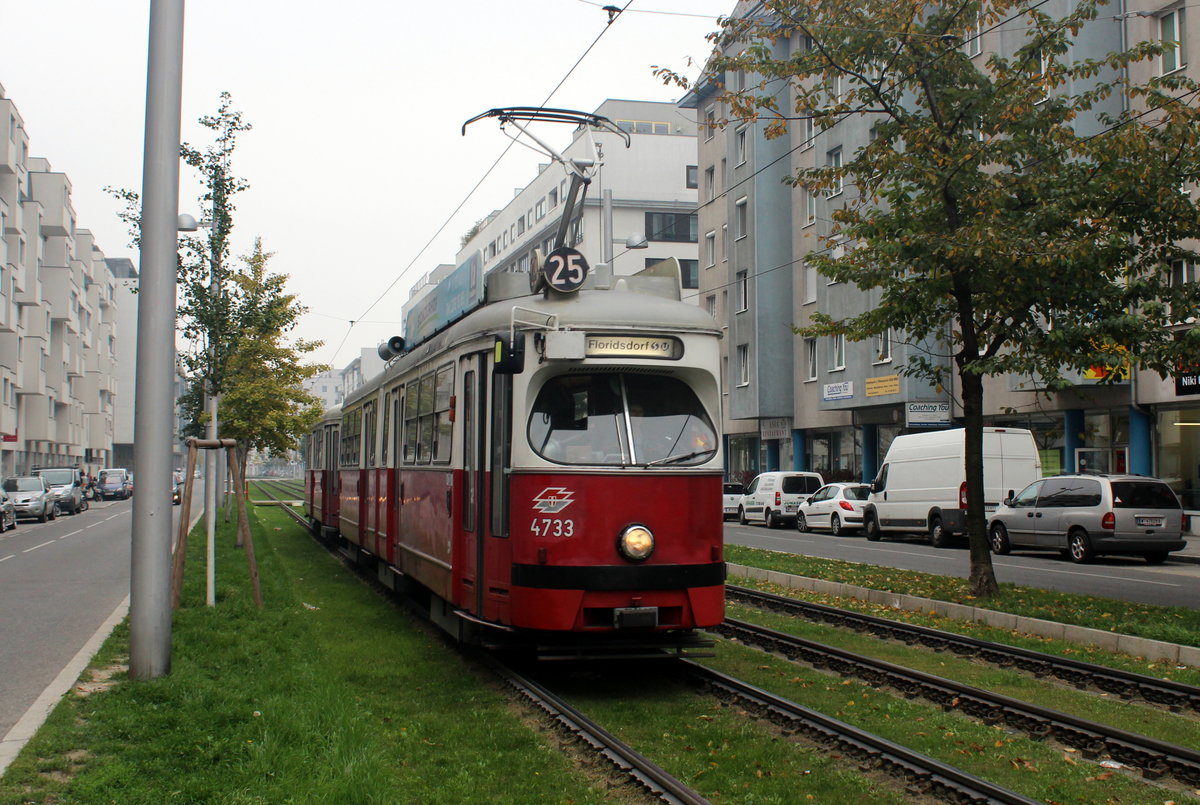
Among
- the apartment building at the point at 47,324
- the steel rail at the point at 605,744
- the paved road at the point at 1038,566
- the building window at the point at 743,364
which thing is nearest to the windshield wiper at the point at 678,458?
the steel rail at the point at 605,744

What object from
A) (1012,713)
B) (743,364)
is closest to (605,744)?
(1012,713)

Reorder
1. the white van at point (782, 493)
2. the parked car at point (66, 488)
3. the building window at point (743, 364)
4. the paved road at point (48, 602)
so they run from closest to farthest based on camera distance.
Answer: the paved road at point (48, 602) < the white van at point (782, 493) < the parked car at point (66, 488) < the building window at point (743, 364)

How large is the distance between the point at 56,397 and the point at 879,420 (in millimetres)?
52478

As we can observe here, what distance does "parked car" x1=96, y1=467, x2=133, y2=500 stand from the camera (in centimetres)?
6431

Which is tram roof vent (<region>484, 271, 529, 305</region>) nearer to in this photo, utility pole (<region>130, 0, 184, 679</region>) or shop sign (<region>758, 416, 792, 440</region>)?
utility pole (<region>130, 0, 184, 679</region>)

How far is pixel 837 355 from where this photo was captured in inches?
1578

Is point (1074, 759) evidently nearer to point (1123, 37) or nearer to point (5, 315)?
point (1123, 37)

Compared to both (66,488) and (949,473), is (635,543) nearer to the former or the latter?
(949,473)

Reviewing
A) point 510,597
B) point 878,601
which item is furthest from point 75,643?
point 878,601

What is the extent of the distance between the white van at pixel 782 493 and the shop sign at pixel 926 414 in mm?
4139

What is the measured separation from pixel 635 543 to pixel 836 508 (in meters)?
24.6

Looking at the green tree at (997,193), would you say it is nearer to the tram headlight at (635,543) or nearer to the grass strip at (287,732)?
the tram headlight at (635,543)

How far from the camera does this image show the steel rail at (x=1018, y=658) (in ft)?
28.7

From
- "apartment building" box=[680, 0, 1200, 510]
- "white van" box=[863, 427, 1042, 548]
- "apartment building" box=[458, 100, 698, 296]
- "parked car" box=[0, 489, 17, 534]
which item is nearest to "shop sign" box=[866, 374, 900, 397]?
"apartment building" box=[680, 0, 1200, 510]
